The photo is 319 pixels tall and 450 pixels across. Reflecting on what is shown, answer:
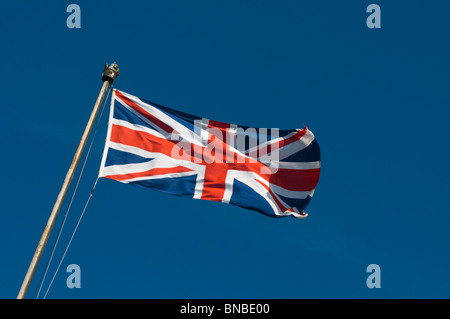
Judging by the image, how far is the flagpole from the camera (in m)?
11.1

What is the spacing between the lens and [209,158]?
16.8 m

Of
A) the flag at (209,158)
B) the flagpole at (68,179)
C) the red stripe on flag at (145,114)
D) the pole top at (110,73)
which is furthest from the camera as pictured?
the red stripe on flag at (145,114)

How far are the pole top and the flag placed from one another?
4.87 feet

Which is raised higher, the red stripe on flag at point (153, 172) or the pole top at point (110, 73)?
the pole top at point (110, 73)

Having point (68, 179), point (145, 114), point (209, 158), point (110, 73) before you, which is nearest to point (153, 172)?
point (145, 114)

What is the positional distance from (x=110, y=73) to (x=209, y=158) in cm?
407

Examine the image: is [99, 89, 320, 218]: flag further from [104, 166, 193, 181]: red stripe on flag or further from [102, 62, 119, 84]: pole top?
[102, 62, 119, 84]: pole top

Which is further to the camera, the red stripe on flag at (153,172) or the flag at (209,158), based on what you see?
the flag at (209,158)

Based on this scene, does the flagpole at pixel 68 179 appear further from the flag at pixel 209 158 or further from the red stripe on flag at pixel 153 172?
the red stripe on flag at pixel 153 172

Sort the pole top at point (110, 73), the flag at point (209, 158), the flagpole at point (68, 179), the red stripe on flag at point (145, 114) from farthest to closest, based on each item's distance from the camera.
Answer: the red stripe on flag at point (145, 114) < the flag at point (209, 158) < the pole top at point (110, 73) < the flagpole at point (68, 179)

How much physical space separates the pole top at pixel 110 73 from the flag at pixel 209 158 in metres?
1.48

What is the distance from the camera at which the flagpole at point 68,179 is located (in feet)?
36.5

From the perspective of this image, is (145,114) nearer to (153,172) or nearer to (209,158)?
(153,172)

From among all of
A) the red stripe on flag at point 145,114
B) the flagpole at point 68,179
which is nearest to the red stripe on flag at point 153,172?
the red stripe on flag at point 145,114
